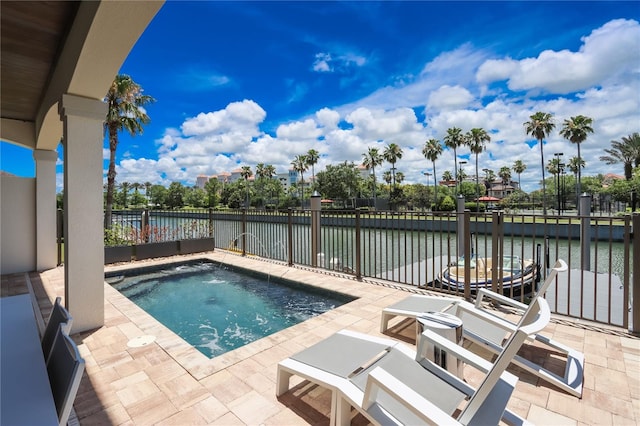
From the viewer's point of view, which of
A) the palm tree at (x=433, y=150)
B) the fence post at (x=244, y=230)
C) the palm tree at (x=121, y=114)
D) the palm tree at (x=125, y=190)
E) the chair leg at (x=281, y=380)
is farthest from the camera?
the palm tree at (x=125, y=190)

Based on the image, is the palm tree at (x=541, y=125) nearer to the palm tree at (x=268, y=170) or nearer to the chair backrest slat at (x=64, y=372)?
the chair backrest slat at (x=64, y=372)

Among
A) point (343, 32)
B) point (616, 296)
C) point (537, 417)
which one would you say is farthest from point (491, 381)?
point (343, 32)

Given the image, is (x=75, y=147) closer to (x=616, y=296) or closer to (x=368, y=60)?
(x=616, y=296)

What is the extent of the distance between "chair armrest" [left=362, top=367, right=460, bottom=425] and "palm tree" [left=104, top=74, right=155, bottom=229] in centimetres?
1165

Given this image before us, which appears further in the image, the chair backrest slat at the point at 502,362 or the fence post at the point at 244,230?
the fence post at the point at 244,230

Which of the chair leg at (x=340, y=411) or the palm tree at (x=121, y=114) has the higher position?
the palm tree at (x=121, y=114)

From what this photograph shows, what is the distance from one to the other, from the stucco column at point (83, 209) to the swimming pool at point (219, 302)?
0.95 meters

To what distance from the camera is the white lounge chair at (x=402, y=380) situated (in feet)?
4.41

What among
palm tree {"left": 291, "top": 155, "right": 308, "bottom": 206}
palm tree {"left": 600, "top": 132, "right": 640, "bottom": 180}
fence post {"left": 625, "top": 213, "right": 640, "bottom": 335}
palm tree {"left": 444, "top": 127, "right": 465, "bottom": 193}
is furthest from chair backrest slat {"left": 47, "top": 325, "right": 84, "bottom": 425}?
palm tree {"left": 291, "top": 155, "right": 308, "bottom": 206}

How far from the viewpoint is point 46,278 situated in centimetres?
534

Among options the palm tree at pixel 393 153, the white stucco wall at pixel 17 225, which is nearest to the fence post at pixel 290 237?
the white stucco wall at pixel 17 225

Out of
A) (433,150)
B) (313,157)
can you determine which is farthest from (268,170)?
(433,150)

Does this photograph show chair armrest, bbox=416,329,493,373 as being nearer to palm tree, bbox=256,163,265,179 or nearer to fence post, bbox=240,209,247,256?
fence post, bbox=240,209,247,256

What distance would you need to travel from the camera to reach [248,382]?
2.22 metres
